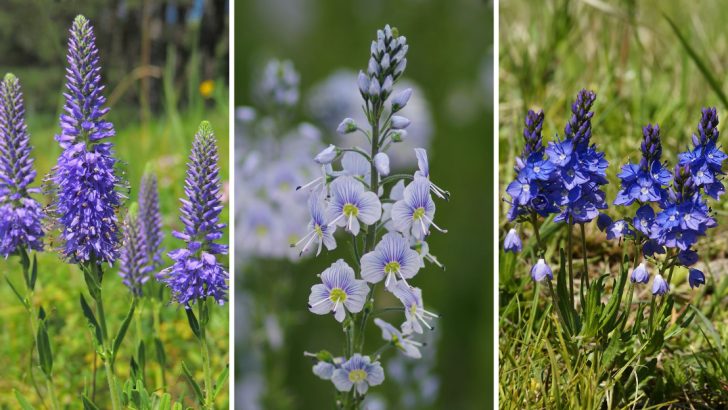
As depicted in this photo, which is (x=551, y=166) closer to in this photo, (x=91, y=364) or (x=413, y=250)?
(x=413, y=250)

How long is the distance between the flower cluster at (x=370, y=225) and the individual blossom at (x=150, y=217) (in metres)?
0.77

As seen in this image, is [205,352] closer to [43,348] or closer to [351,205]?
[43,348]

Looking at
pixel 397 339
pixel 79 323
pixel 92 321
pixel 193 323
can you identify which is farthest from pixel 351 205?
pixel 79 323

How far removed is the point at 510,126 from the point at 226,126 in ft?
4.38

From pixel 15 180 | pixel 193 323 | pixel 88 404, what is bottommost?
pixel 88 404

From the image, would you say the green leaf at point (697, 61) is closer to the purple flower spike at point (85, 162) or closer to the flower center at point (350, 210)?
the flower center at point (350, 210)

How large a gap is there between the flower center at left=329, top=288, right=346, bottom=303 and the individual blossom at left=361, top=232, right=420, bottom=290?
0.08 m

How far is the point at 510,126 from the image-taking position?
4.13 meters

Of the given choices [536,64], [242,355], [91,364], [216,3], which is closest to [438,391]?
[242,355]

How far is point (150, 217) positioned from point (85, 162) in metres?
0.44

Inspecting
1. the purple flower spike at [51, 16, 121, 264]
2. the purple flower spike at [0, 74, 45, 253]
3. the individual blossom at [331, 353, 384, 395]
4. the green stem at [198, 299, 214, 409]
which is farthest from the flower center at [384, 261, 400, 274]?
the purple flower spike at [0, 74, 45, 253]

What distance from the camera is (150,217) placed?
3275mm

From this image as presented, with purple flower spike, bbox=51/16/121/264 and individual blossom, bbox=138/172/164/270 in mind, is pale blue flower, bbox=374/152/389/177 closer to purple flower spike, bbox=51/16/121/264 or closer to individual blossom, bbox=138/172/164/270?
purple flower spike, bbox=51/16/121/264

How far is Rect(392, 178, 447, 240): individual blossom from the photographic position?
2.74m
